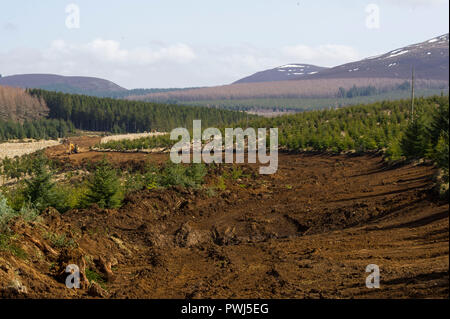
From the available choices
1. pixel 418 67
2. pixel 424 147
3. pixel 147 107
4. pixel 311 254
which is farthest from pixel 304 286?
pixel 418 67

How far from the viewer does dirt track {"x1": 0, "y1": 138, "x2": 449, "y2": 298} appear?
8328 millimetres

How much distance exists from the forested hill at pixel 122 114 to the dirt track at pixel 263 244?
83.9 m

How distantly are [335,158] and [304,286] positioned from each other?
3045 centimetres

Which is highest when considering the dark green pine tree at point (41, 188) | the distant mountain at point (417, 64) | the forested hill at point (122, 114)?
the distant mountain at point (417, 64)

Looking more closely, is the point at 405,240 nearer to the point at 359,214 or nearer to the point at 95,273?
the point at 359,214

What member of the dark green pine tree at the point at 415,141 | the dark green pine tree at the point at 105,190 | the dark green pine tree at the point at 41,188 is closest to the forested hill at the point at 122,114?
the dark green pine tree at the point at 415,141

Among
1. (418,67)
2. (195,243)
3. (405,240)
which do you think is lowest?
(195,243)

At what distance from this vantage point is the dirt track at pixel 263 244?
8328mm

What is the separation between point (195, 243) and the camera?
1390cm

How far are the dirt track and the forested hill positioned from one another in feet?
275
